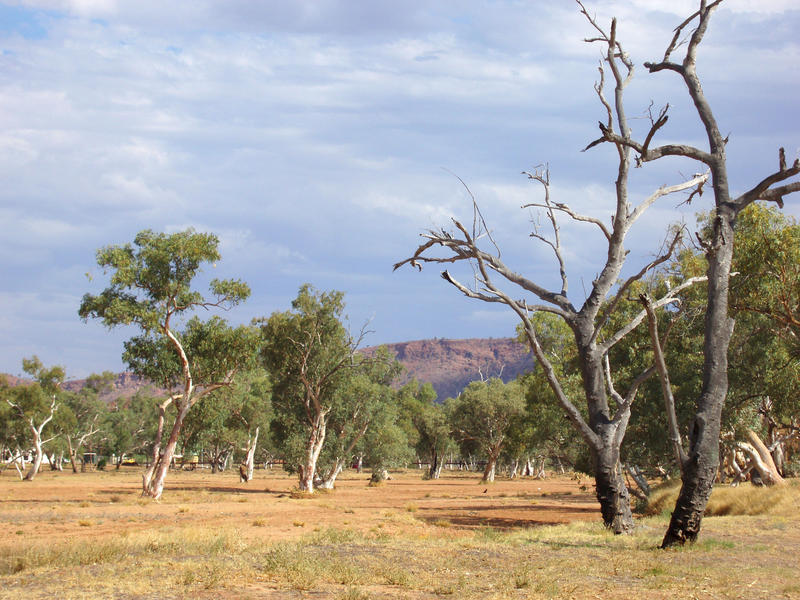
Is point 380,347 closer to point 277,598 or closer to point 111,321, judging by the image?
point 111,321

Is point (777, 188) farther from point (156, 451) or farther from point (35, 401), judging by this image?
point (35, 401)

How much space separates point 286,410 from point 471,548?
1266 inches

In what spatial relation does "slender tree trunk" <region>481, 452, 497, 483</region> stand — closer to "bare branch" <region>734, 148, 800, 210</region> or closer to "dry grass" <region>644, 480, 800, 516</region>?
"dry grass" <region>644, 480, 800, 516</region>

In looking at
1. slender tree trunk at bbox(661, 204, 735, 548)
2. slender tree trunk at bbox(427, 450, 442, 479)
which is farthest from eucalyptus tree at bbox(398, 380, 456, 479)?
slender tree trunk at bbox(661, 204, 735, 548)

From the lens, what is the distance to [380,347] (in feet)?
151

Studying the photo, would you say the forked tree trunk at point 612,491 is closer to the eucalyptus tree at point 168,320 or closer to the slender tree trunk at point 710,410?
the slender tree trunk at point 710,410

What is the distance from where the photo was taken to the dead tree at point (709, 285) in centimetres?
1211

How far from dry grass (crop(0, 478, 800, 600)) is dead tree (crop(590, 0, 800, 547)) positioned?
788mm

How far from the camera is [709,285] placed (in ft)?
41.8

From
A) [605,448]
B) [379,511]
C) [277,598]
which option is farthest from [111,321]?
[277,598]

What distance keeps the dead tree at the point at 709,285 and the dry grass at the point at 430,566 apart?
31.0 inches

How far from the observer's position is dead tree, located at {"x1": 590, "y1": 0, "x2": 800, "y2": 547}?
12.1m

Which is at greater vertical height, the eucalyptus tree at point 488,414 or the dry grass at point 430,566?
the eucalyptus tree at point 488,414

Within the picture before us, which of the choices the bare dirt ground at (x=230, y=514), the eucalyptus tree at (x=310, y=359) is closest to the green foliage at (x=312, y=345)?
the eucalyptus tree at (x=310, y=359)
